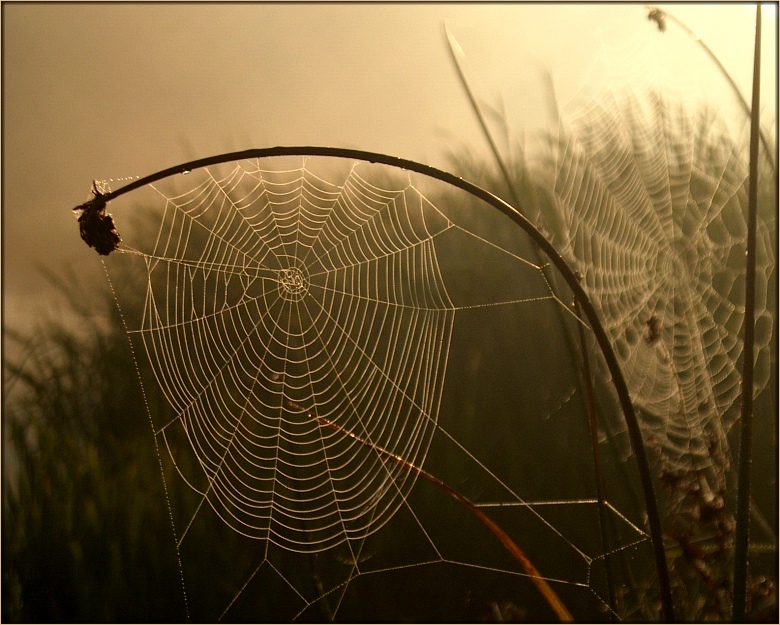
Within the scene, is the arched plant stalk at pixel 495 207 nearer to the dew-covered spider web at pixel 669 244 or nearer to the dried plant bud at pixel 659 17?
the dried plant bud at pixel 659 17

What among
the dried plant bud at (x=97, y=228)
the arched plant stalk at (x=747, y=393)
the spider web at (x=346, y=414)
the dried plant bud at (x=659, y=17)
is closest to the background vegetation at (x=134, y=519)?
the spider web at (x=346, y=414)

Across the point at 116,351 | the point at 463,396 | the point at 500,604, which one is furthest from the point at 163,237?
the point at 500,604

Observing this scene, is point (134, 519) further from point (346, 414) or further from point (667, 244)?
point (667, 244)

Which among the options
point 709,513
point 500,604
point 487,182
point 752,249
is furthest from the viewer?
point 487,182

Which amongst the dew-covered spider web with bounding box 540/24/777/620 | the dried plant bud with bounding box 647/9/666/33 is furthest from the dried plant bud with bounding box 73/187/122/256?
the dew-covered spider web with bounding box 540/24/777/620

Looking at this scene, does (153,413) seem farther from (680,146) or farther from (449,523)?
(680,146)

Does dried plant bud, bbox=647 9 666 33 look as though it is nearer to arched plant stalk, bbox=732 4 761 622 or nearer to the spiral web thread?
arched plant stalk, bbox=732 4 761 622
